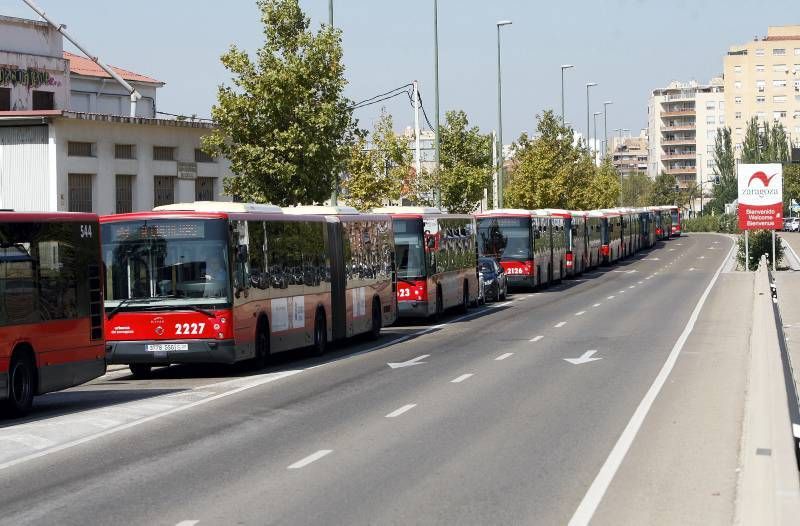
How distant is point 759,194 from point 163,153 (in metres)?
28.8

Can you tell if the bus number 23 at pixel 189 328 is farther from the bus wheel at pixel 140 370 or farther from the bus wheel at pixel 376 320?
the bus wheel at pixel 376 320

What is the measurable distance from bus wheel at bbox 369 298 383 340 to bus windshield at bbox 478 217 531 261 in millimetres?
21870

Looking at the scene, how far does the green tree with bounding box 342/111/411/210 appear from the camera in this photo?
55875mm

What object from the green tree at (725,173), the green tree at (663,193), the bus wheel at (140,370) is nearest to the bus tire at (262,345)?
the bus wheel at (140,370)

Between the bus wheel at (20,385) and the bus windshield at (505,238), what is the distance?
36.7m

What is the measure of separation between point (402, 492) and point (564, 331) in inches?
822

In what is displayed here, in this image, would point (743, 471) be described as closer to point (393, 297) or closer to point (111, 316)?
point (111, 316)

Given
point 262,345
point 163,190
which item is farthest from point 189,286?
point 163,190

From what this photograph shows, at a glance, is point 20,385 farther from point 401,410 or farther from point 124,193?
point 124,193

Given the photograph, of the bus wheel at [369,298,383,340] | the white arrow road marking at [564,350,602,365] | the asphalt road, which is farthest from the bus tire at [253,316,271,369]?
the bus wheel at [369,298,383,340]

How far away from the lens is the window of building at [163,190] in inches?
1703

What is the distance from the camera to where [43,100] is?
172 ft

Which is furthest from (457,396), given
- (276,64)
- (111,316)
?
(276,64)

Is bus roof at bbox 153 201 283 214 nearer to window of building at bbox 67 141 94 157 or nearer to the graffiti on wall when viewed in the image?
window of building at bbox 67 141 94 157
